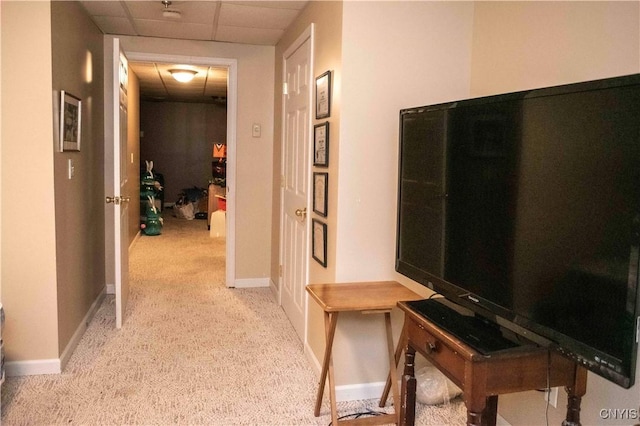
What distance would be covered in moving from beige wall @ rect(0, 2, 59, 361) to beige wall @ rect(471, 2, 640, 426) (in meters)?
2.32

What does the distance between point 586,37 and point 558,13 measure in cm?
21

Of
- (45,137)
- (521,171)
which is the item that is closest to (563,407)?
(521,171)

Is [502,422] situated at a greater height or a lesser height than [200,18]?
lesser

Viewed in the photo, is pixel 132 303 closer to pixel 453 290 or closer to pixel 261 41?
pixel 261 41

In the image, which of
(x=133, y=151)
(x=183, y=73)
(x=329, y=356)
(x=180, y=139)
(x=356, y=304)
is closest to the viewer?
(x=356, y=304)

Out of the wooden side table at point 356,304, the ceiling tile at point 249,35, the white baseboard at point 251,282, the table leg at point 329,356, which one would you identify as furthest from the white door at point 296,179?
the table leg at point 329,356

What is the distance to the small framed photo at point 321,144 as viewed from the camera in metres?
2.75

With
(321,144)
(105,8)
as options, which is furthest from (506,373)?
(105,8)

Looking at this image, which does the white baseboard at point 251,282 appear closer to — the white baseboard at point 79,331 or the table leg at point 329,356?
the white baseboard at point 79,331

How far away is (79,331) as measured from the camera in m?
3.37

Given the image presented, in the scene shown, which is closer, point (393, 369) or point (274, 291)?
point (393, 369)

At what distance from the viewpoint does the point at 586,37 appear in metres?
1.87

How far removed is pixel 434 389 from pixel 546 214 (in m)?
1.46

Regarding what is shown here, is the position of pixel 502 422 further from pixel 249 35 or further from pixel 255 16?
pixel 249 35
